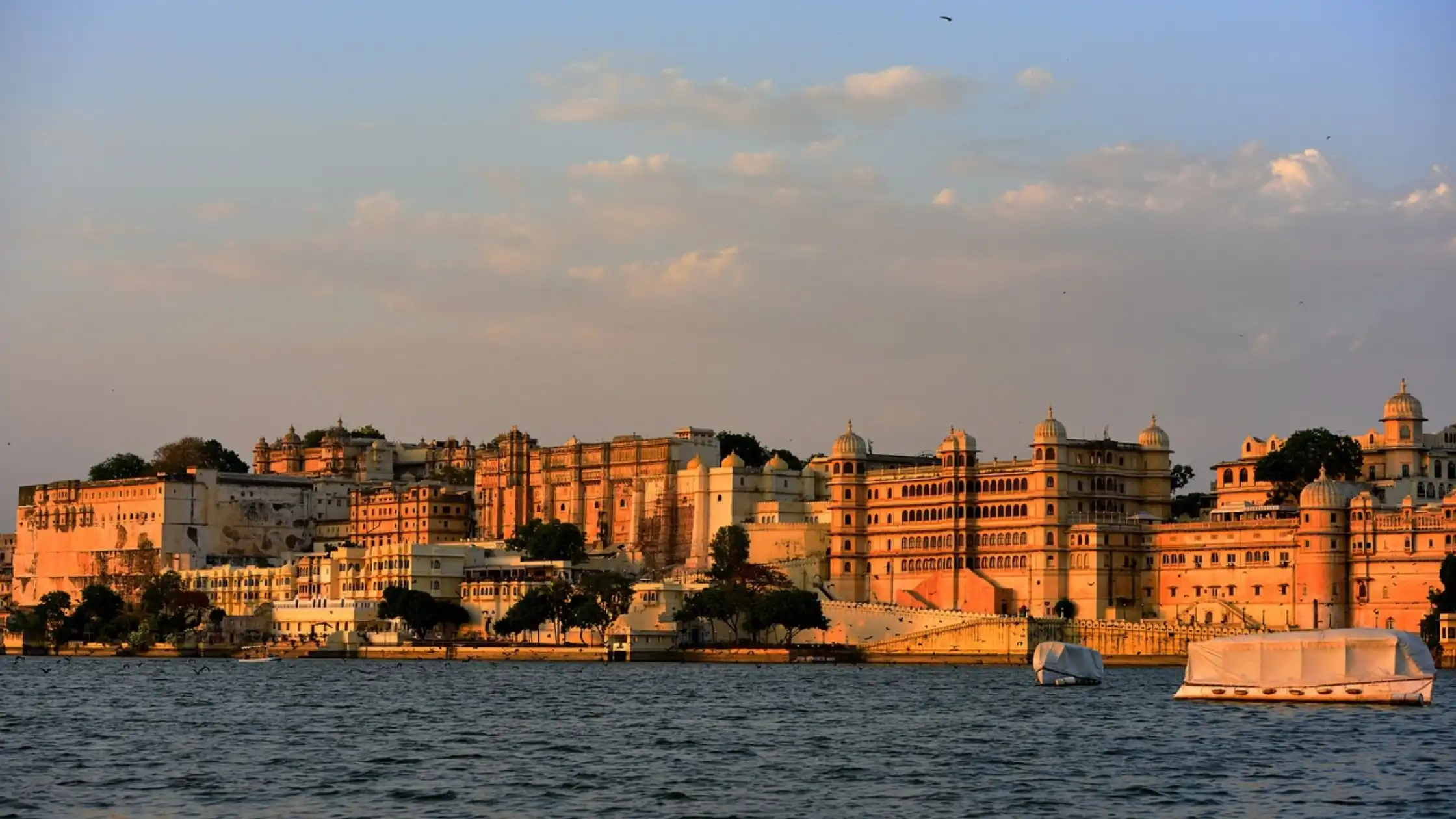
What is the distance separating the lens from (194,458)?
161 meters

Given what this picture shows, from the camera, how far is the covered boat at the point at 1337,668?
194 ft

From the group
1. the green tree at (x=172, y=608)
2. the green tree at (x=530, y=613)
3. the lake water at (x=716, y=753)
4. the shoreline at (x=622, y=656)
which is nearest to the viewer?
the lake water at (x=716, y=753)

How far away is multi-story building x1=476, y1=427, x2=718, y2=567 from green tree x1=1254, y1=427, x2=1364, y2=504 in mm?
30526

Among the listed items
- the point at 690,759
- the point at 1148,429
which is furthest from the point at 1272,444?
the point at 690,759

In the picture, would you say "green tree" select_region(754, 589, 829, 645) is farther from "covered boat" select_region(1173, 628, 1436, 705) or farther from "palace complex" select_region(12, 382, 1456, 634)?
"covered boat" select_region(1173, 628, 1436, 705)

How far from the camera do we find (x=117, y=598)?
127750 mm

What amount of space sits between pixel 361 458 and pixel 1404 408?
76.2 m

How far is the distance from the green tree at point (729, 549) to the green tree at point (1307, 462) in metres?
24.7

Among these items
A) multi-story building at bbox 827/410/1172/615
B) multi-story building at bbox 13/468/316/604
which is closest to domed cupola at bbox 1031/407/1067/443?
multi-story building at bbox 827/410/1172/615

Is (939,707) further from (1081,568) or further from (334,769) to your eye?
(1081,568)

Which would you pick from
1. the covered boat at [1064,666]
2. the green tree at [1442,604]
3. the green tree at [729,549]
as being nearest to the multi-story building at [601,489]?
the green tree at [729,549]

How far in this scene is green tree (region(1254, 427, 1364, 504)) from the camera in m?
108

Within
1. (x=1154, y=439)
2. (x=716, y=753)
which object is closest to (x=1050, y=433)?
(x=1154, y=439)

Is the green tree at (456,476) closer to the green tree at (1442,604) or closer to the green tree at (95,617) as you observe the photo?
the green tree at (95,617)
